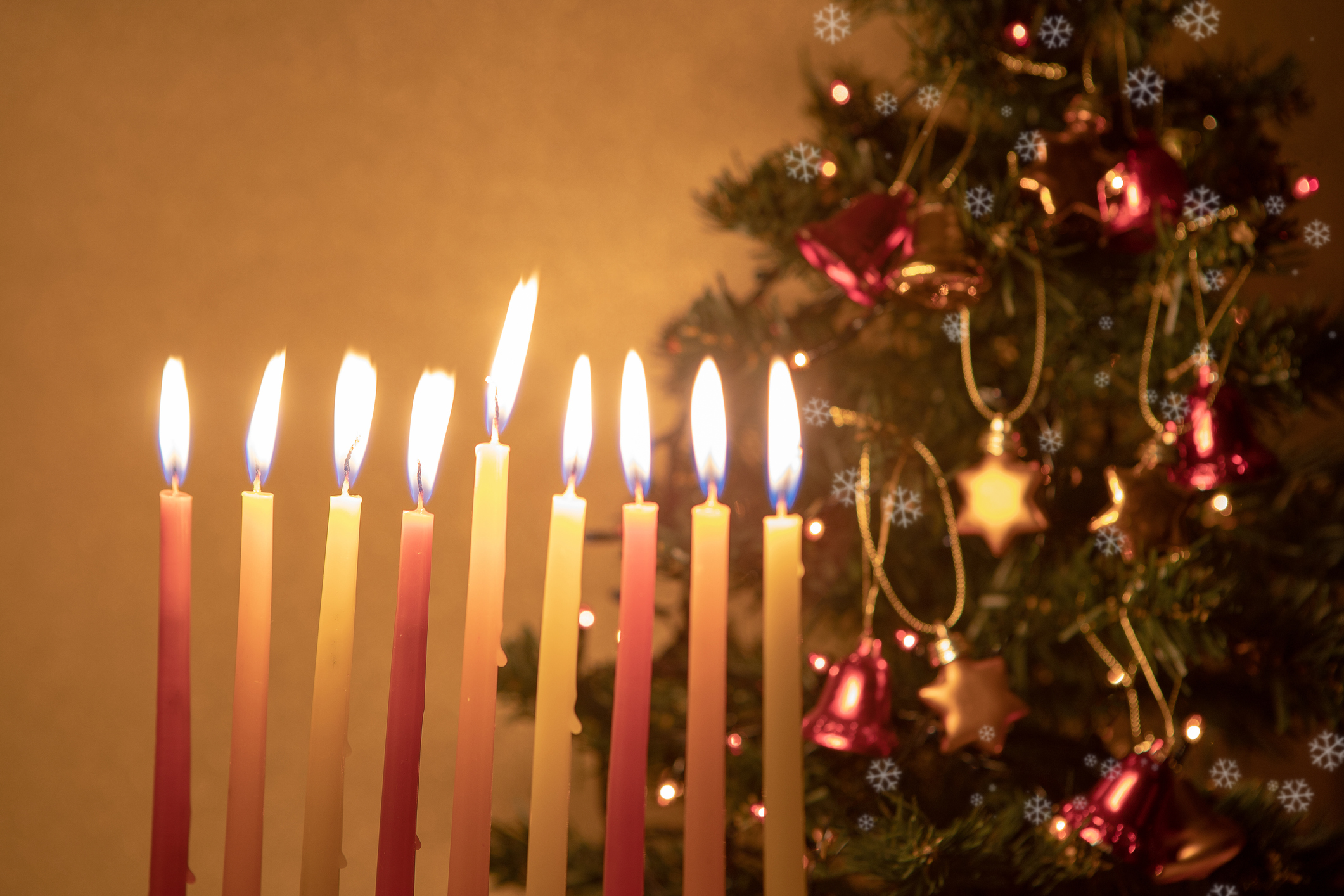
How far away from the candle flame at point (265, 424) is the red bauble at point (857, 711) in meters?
0.45

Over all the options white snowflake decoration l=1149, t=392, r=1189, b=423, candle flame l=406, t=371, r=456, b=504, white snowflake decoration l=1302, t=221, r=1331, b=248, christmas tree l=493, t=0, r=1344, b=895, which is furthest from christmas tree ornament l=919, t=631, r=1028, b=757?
white snowflake decoration l=1302, t=221, r=1331, b=248

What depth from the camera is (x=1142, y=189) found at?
2.22 ft

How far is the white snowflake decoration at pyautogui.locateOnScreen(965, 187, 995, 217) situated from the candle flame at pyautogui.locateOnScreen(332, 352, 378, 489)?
0.56 meters

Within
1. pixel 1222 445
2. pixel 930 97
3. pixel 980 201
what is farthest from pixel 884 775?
pixel 930 97

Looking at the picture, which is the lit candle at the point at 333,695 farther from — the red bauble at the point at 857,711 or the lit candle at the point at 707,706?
the red bauble at the point at 857,711

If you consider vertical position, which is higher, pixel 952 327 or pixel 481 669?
pixel 952 327

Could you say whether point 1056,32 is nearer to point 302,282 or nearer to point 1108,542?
point 1108,542

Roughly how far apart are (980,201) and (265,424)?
0.60 meters

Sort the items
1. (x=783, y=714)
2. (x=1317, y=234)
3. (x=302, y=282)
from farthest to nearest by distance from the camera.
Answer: (x=302, y=282), (x=1317, y=234), (x=783, y=714)

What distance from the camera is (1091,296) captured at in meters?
0.77

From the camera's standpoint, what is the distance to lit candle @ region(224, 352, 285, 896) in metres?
0.37

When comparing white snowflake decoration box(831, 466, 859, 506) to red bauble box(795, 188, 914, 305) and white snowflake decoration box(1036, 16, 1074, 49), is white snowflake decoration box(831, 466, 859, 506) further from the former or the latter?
white snowflake decoration box(1036, 16, 1074, 49)

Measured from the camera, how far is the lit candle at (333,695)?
0.36 m

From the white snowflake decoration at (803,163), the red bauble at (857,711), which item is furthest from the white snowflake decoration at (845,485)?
the white snowflake decoration at (803,163)
